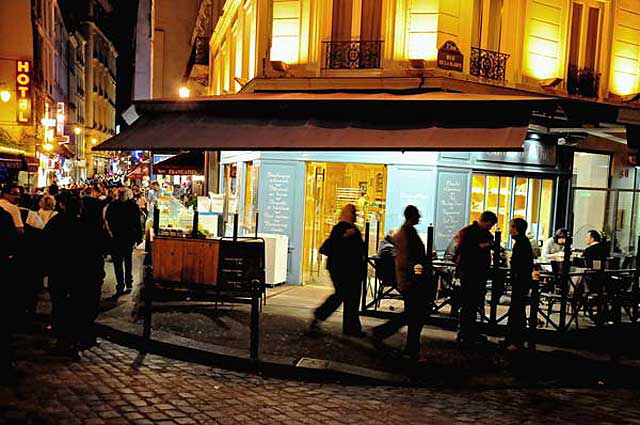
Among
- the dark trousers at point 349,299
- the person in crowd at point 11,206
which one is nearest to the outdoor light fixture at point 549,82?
the dark trousers at point 349,299

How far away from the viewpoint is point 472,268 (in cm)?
880

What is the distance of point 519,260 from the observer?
857 cm

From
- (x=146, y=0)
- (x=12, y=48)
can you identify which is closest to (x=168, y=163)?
(x=12, y=48)

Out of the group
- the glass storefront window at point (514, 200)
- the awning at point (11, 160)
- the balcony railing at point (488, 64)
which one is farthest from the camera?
the awning at point (11, 160)

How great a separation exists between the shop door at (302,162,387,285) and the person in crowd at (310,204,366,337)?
12.4ft

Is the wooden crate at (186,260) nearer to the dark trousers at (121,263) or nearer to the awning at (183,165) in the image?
the dark trousers at (121,263)

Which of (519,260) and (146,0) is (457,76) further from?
(146,0)

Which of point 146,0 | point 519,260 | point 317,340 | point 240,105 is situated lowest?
point 317,340

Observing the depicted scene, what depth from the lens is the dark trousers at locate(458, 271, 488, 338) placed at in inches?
347

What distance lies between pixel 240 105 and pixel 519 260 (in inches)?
216

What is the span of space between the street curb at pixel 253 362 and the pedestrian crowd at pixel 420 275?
2.91 feet

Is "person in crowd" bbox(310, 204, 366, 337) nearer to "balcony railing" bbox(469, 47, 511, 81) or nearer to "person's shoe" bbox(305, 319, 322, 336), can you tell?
"person's shoe" bbox(305, 319, 322, 336)

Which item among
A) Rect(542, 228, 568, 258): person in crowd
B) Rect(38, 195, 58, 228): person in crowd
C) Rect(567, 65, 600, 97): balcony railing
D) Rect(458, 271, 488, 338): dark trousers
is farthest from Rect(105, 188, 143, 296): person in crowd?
Rect(567, 65, 600, 97): balcony railing

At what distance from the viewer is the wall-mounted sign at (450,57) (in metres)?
11.6
